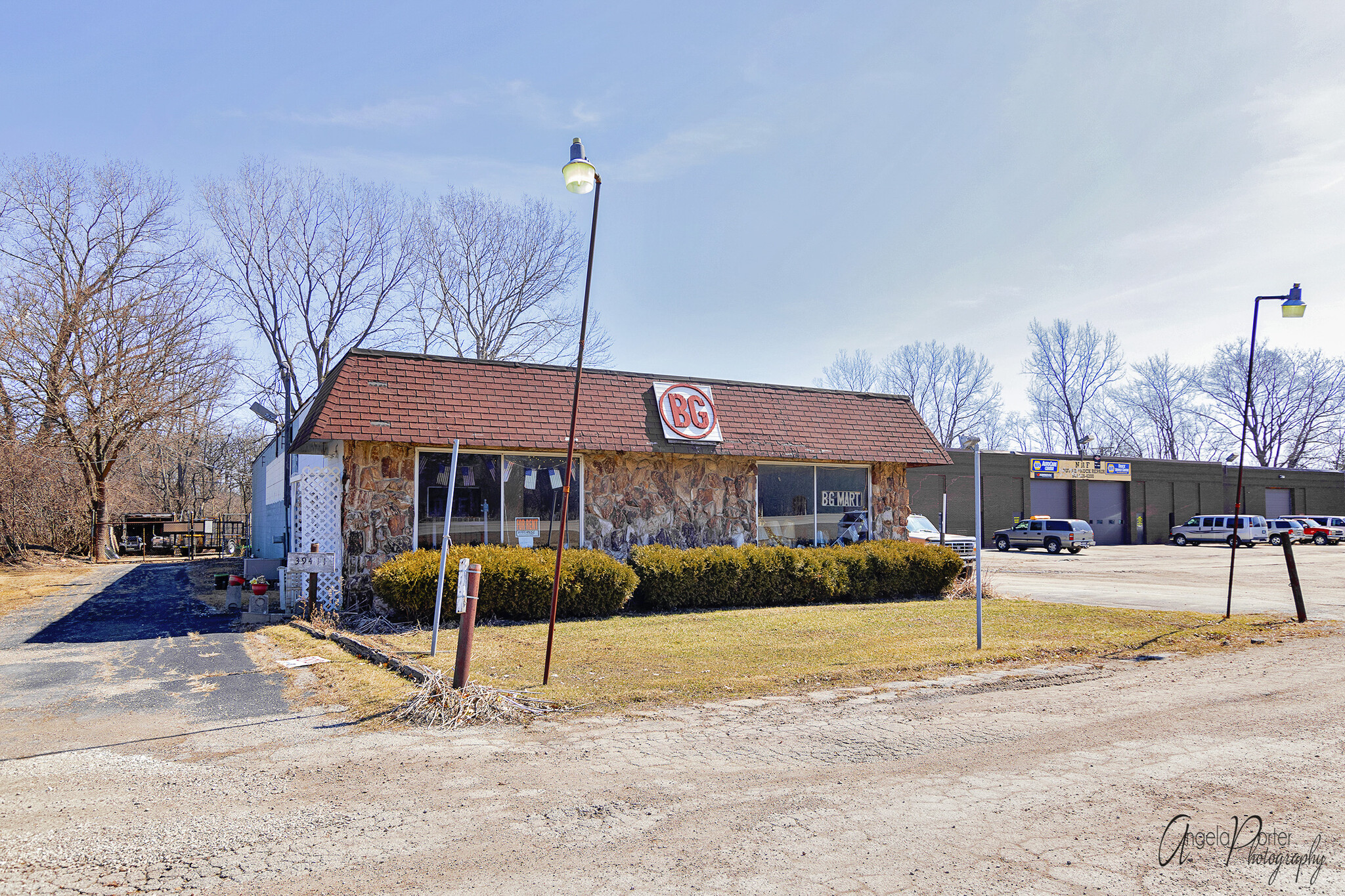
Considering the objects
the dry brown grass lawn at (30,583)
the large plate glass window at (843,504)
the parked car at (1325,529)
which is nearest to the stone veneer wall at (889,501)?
the large plate glass window at (843,504)

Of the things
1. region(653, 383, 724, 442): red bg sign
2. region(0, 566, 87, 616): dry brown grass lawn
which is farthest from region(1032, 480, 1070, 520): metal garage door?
region(0, 566, 87, 616): dry brown grass lawn

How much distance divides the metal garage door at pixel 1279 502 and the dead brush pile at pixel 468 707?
2490 inches

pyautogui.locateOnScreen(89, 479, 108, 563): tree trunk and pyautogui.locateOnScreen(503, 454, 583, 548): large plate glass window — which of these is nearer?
pyautogui.locateOnScreen(503, 454, 583, 548): large plate glass window

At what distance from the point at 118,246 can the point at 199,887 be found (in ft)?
107

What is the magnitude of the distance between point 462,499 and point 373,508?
1.43m

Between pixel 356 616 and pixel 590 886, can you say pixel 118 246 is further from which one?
pixel 590 886

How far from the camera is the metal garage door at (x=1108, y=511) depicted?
47156 millimetres

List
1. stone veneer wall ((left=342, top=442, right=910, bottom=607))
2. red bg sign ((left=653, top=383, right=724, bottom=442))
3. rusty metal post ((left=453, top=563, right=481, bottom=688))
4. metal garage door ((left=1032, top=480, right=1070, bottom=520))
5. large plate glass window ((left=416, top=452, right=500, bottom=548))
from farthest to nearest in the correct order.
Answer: metal garage door ((left=1032, top=480, right=1070, bottom=520))
red bg sign ((left=653, top=383, right=724, bottom=442))
large plate glass window ((left=416, top=452, right=500, bottom=548))
stone veneer wall ((left=342, top=442, right=910, bottom=607))
rusty metal post ((left=453, top=563, right=481, bottom=688))

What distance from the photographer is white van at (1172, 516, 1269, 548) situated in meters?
44.2

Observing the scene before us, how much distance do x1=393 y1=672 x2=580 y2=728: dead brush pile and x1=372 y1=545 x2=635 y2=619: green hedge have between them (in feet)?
14.7

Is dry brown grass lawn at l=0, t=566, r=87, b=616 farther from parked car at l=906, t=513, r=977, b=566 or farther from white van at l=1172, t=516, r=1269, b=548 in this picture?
white van at l=1172, t=516, r=1269, b=548

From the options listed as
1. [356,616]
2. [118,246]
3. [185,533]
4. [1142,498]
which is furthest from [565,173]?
[1142,498]

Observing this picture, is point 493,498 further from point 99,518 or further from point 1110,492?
point 1110,492

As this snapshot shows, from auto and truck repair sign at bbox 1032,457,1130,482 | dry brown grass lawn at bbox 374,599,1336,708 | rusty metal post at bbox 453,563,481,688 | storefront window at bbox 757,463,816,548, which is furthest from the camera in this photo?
auto and truck repair sign at bbox 1032,457,1130,482
